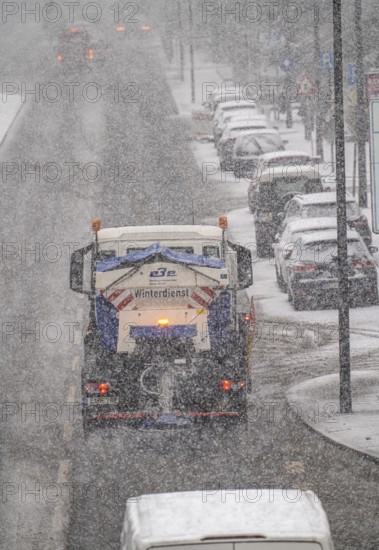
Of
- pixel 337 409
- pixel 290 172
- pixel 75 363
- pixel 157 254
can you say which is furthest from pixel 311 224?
pixel 157 254

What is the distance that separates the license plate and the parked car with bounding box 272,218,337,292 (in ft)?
33.0

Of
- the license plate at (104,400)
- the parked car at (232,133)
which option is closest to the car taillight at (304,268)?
the license plate at (104,400)

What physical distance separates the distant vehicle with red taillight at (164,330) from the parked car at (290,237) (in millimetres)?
7370

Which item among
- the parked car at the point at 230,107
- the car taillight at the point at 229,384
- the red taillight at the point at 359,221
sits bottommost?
the red taillight at the point at 359,221

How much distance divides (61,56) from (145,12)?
24.4 m

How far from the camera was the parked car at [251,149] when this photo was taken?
3866 cm

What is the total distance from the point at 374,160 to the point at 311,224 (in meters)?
11.4

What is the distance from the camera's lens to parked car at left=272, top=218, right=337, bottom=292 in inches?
1008

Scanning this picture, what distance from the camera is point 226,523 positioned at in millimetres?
8023

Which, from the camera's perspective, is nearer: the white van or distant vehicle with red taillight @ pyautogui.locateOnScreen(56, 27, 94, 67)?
the white van

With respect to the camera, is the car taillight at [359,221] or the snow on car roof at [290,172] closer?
the car taillight at [359,221]

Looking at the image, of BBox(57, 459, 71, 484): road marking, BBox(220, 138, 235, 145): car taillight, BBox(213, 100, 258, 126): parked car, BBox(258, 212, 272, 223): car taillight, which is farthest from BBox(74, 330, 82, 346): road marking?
BBox(213, 100, 258, 126): parked car

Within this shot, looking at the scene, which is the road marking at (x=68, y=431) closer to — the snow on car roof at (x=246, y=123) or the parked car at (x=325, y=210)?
the parked car at (x=325, y=210)

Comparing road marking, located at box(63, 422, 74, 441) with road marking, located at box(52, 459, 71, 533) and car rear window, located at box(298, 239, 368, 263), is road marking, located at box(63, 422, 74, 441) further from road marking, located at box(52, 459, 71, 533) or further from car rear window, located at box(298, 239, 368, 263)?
car rear window, located at box(298, 239, 368, 263)
